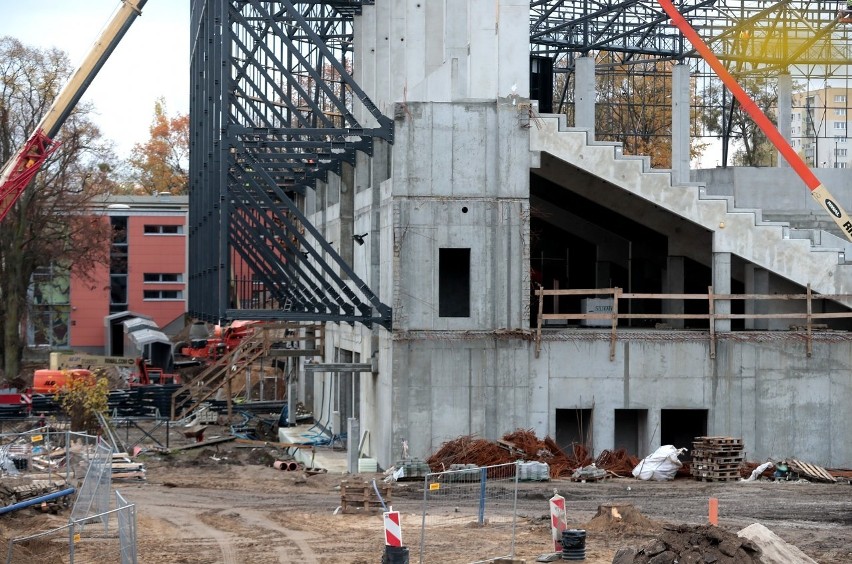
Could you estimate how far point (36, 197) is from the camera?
197 ft

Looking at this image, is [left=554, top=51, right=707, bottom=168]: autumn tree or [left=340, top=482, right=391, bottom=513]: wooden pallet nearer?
[left=340, top=482, right=391, bottom=513]: wooden pallet

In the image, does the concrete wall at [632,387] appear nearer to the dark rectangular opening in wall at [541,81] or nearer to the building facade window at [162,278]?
the dark rectangular opening in wall at [541,81]

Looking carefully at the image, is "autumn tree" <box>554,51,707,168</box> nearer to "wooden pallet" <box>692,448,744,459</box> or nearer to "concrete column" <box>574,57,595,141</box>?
"concrete column" <box>574,57,595,141</box>

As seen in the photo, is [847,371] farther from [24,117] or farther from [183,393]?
[24,117]

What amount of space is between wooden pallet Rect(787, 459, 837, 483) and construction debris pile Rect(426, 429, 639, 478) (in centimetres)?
368

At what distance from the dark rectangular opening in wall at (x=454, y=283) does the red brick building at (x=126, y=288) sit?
46.5 metres

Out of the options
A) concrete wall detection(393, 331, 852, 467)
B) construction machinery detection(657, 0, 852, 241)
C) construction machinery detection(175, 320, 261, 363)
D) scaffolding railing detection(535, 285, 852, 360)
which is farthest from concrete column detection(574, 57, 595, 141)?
construction machinery detection(175, 320, 261, 363)

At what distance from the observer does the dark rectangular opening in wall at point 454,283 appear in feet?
106

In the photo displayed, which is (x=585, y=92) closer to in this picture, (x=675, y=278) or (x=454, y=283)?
(x=675, y=278)

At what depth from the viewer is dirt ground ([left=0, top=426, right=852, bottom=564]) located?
858 inches

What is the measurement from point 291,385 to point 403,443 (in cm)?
1515

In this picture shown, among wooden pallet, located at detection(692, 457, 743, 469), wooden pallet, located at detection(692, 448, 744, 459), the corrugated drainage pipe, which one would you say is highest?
wooden pallet, located at detection(692, 448, 744, 459)

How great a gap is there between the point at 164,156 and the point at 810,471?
6684 centimetres

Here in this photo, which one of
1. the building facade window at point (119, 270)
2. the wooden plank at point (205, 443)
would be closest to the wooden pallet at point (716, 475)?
the wooden plank at point (205, 443)
